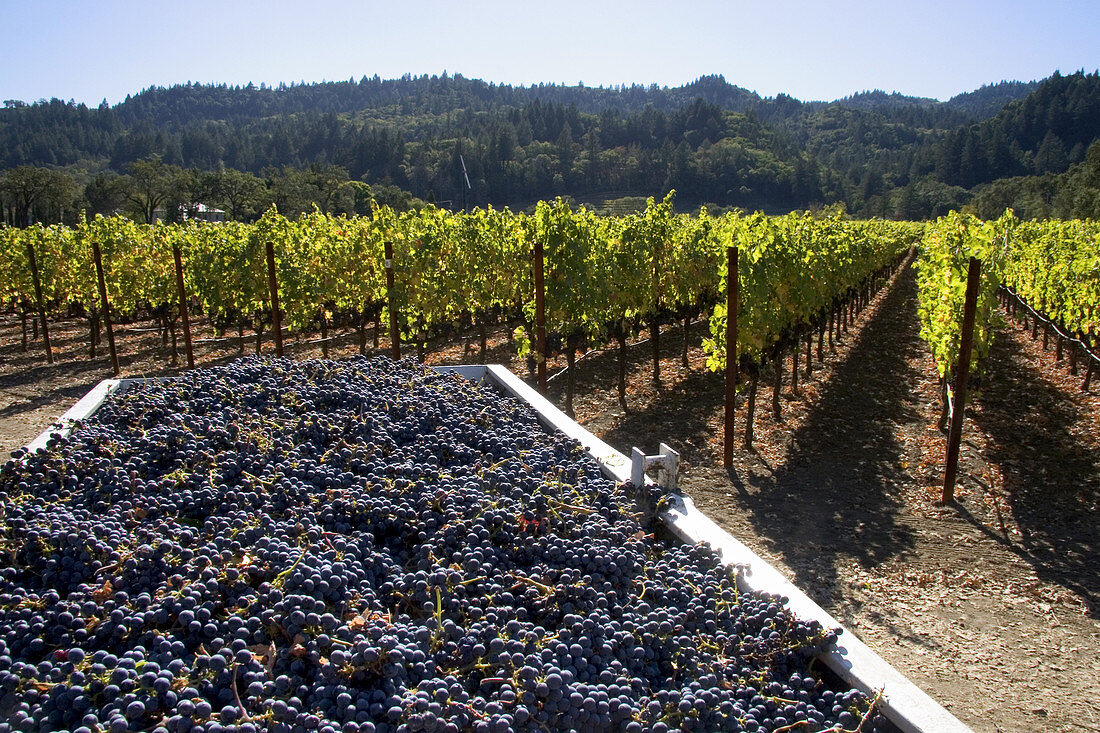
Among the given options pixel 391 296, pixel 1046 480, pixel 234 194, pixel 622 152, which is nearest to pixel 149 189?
pixel 234 194

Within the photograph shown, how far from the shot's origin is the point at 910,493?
671cm

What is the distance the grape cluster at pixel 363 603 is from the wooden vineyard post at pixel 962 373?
4.60m

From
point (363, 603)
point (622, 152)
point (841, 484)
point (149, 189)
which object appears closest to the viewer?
point (363, 603)

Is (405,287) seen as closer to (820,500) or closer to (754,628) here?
(820,500)

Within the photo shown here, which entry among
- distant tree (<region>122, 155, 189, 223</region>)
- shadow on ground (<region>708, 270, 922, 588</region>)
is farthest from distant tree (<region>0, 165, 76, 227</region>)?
shadow on ground (<region>708, 270, 922, 588</region>)

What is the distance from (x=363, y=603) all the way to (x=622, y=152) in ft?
351

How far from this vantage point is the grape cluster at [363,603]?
5.11ft

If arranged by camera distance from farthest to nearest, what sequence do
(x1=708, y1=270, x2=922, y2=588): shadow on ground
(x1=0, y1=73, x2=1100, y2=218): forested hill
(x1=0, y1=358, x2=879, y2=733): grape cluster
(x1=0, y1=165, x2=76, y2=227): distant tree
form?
(x1=0, y1=73, x2=1100, y2=218): forested hill
(x1=0, y1=165, x2=76, y2=227): distant tree
(x1=708, y1=270, x2=922, y2=588): shadow on ground
(x1=0, y1=358, x2=879, y2=733): grape cluster

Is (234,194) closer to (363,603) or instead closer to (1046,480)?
(1046,480)

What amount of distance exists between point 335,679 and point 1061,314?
13.2 metres

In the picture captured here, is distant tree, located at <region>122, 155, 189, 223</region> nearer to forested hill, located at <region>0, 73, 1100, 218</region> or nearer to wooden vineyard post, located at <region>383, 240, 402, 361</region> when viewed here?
forested hill, located at <region>0, 73, 1100, 218</region>

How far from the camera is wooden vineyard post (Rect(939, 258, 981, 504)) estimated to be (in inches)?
233

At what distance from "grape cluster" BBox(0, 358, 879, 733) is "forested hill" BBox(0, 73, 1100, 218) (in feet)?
178

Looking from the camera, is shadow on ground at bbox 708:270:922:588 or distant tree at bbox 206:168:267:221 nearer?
shadow on ground at bbox 708:270:922:588
